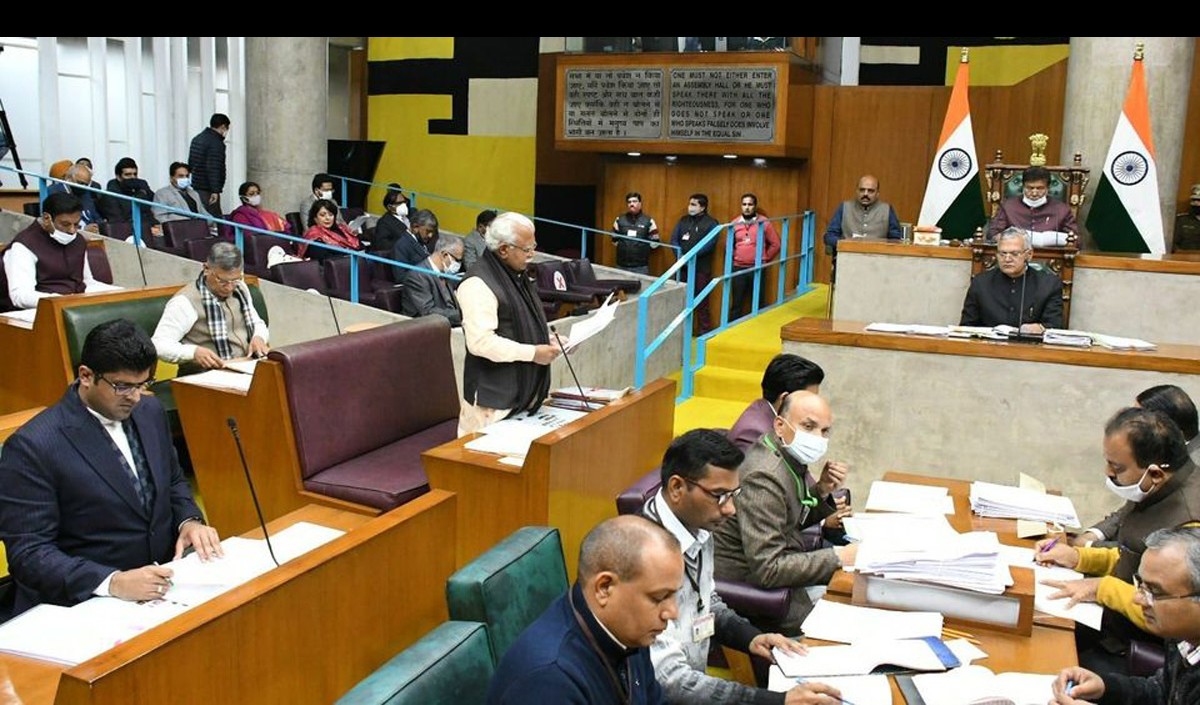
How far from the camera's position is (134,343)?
2.57 metres

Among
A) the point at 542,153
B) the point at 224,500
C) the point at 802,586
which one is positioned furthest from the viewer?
the point at 542,153

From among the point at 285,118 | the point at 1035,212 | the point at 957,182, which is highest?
the point at 285,118

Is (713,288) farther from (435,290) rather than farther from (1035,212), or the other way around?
(1035,212)

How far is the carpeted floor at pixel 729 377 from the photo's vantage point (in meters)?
6.15

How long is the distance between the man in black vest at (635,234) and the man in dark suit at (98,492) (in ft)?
24.7

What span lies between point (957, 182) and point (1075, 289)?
1645 mm

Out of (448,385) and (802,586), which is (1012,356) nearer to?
(802,586)

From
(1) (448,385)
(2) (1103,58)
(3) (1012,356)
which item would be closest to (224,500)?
(1) (448,385)

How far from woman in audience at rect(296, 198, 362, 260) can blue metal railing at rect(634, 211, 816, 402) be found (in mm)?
2639

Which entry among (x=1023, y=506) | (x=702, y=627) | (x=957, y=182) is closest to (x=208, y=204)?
(x=957, y=182)

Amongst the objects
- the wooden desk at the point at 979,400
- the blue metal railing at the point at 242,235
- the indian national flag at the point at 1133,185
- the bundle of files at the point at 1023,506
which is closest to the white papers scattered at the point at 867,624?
the bundle of files at the point at 1023,506

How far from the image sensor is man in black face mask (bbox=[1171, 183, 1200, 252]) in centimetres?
755

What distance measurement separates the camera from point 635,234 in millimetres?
10094
